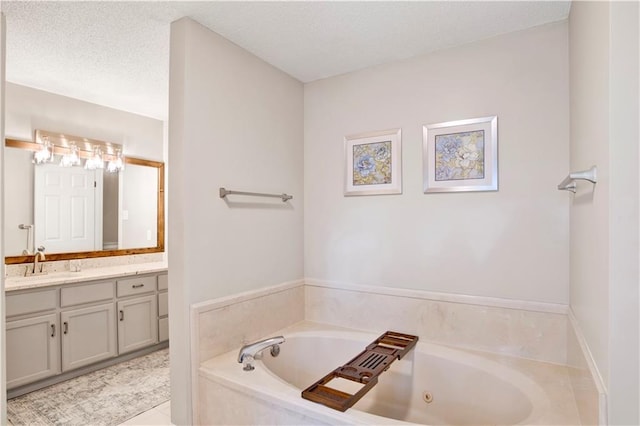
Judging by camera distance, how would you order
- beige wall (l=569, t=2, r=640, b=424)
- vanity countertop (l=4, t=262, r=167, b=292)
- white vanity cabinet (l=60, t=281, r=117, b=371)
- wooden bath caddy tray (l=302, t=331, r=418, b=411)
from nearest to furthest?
beige wall (l=569, t=2, r=640, b=424)
wooden bath caddy tray (l=302, t=331, r=418, b=411)
vanity countertop (l=4, t=262, r=167, b=292)
white vanity cabinet (l=60, t=281, r=117, b=371)

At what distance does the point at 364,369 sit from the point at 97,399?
1925 mm

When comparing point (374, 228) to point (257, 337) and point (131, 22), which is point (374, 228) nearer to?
point (257, 337)

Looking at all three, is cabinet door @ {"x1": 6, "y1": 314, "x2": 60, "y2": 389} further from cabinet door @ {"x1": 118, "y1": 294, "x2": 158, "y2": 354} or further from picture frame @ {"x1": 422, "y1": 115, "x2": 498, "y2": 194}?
picture frame @ {"x1": 422, "y1": 115, "x2": 498, "y2": 194}

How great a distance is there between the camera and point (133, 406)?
2.35 meters

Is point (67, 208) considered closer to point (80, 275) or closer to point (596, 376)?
point (80, 275)

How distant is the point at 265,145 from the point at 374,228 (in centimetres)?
95

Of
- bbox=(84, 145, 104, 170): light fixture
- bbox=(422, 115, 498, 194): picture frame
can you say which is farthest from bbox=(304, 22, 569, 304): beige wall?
bbox=(84, 145, 104, 170): light fixture

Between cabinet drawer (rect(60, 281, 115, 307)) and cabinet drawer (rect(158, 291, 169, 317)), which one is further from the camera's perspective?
cabinet drawer (rect(158, 291, 169, 317))

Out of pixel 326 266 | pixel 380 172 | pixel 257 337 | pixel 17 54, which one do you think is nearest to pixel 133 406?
pixel 257 337

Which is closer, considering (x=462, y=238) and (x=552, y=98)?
(x=552, y=98)

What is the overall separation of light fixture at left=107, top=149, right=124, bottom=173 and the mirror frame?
0.24ft

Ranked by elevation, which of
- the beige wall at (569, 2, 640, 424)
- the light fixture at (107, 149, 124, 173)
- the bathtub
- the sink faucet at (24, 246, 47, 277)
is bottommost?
the bathtub

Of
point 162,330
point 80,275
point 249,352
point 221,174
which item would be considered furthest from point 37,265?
point 249,352

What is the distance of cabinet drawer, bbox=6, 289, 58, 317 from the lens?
2.46m
